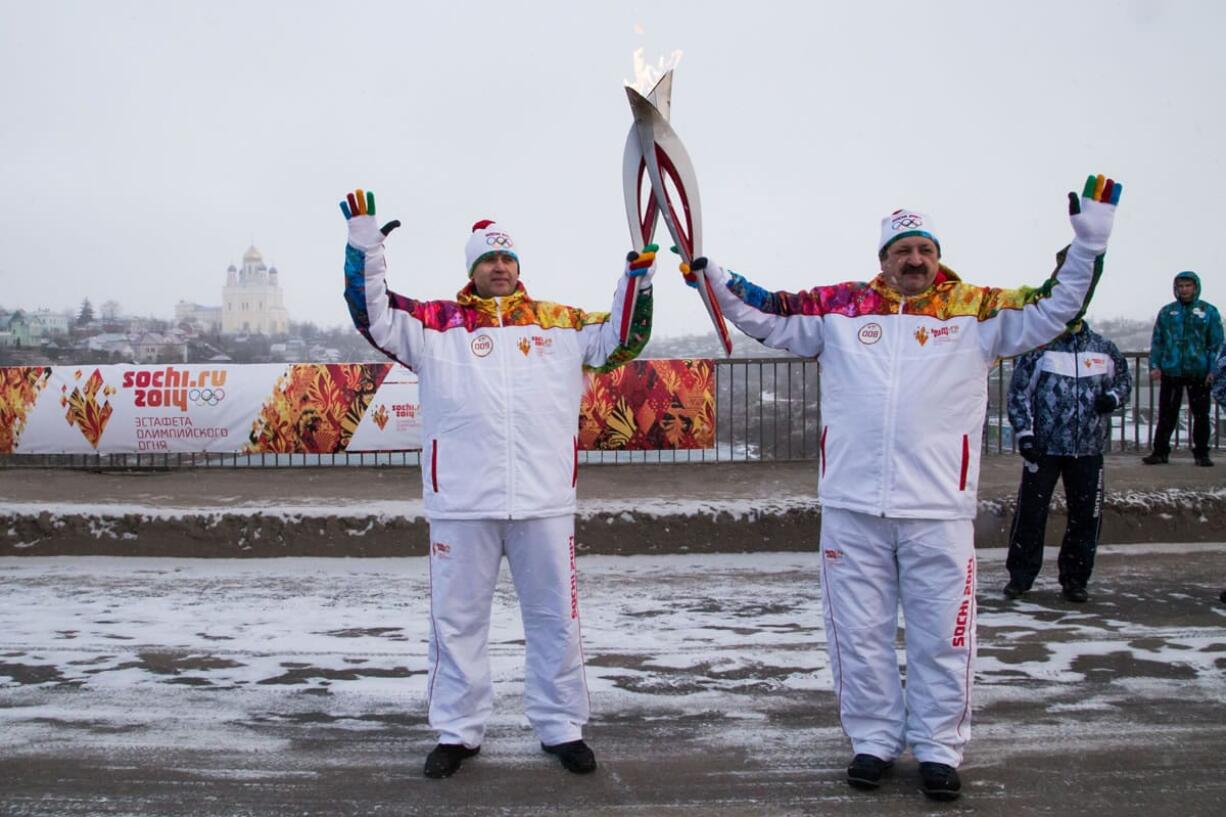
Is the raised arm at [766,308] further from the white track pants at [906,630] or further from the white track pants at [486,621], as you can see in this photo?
the white track pants at [486,621]

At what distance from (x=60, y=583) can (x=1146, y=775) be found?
663cm

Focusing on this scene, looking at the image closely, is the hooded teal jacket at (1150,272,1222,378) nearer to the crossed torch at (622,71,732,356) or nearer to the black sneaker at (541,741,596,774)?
the crossed torch at (622,71,732,356)

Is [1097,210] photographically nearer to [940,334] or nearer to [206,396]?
[940,334]

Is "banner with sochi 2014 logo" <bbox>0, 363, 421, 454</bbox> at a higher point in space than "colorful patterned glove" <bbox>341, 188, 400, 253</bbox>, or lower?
lower

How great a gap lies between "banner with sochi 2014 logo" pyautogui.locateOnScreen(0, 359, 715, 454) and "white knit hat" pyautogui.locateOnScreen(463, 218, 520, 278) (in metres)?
6.24

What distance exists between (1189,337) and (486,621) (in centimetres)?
782

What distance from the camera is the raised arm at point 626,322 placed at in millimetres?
3730

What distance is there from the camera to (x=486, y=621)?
392cm

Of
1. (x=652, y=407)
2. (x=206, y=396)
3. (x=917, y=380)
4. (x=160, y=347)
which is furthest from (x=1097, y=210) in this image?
(x=160, y=347)

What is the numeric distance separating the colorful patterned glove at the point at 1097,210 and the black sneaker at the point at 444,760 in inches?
110

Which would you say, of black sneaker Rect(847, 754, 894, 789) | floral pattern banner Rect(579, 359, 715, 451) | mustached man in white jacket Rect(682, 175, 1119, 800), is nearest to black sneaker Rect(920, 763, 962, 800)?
mustached man in white jacket Rect(682, 175, 1119, 800)

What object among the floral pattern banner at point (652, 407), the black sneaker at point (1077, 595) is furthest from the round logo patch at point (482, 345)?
the floral pattern banner at point (652, 407)

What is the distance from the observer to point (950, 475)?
12.0ft

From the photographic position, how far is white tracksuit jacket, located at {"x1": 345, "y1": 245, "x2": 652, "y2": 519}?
12.5ft
